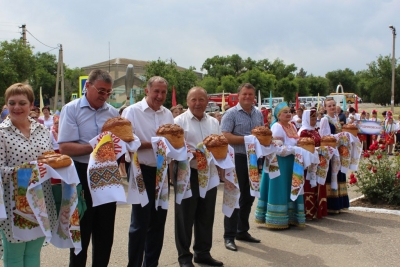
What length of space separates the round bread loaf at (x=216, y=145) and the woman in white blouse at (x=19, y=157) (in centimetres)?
178

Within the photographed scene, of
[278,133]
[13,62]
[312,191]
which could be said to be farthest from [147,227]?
[13,62]

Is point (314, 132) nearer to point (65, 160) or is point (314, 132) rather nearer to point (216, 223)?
point (216, 223)

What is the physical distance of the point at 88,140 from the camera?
4051mm

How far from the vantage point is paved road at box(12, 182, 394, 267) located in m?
5.43

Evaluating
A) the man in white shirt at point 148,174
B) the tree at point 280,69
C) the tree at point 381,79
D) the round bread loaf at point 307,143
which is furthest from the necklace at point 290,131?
the tree at point 280,69

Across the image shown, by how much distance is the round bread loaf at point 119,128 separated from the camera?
3.89 m

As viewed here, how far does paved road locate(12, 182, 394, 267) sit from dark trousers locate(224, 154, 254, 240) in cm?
22

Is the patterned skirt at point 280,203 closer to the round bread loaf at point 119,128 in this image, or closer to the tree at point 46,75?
the round bread loaf at point 119,128

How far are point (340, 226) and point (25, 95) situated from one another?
5450 mm

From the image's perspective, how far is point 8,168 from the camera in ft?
11.3

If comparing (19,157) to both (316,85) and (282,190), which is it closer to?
(282,190)

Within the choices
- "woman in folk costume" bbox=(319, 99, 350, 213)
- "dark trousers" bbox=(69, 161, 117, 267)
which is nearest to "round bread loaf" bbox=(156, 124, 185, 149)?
"dark trousers" bbox=(69, 161, 117, 267)

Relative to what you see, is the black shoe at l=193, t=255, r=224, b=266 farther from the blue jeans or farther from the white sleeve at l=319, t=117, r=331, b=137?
the white sleeve at l=319, t=117, r=331, b=137

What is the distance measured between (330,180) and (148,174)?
178 inches
